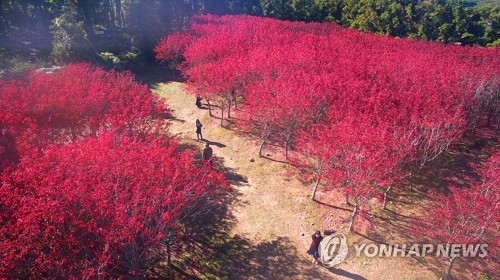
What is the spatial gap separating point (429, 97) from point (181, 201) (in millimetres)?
19255

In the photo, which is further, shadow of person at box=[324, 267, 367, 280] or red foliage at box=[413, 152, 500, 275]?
shadow of person at box=[324, 267, 367, 280]

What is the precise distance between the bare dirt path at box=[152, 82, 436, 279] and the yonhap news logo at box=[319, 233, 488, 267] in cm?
41

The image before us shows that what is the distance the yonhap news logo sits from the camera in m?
13.3

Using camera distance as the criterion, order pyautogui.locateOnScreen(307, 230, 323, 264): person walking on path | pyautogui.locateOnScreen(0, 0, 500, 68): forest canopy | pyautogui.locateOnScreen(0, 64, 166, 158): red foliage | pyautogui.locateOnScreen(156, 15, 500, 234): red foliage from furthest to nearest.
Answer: pyautogui.locateOnScreen(0, 0, 500, 68): forest canopy, pyautogui.locateOnScreen(0, 64, 166, 158): red foliage, pyautogui.locateOnScreen(156, 15, 500, 234): red foliage, pyautogui.locateOnScreen(307, 230, 323, 264): person walking on path

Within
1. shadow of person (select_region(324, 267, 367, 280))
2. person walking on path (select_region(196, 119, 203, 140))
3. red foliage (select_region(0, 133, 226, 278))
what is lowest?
shadow of person (select_region(324, 267, 367, 280))

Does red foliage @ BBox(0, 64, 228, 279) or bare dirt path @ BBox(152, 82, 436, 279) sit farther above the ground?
red foliage @ BBox(0, 64, 228, 279)

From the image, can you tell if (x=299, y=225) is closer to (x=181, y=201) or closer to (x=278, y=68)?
(x=181, y=201)

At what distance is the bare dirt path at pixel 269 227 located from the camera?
13.0 m

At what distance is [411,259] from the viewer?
13.5 meters

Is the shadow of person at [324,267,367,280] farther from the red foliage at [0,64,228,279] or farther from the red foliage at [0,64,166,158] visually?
the red foliage at [0,64,166,158]

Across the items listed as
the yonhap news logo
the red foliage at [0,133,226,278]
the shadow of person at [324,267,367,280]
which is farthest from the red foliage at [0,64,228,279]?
the shadow of person at [324,267,367,280]

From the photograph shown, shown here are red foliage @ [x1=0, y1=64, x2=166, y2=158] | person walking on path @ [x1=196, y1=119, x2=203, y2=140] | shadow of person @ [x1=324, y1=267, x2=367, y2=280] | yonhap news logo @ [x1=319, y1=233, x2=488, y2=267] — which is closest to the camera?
shadow of person @ [x1=324, y1=267, x2=367, y2=280]

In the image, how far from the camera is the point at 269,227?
51.0ft

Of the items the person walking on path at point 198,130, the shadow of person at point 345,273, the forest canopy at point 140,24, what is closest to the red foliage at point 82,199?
the person walking on path at point 198,130
